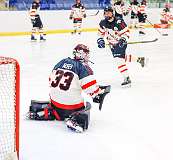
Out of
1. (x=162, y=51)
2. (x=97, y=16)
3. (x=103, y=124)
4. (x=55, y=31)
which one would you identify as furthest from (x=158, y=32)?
(x=103, y=124)

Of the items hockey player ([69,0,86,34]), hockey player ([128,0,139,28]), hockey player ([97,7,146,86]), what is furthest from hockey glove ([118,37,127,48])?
hockey player ([128,0,139,28])

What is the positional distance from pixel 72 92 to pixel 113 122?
0.58m

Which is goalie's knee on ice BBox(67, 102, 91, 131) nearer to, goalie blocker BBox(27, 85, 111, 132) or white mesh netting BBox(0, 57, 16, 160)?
goalie blocker BBox(27, 85, 111, 132)

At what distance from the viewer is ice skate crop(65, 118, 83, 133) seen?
427 centimetres

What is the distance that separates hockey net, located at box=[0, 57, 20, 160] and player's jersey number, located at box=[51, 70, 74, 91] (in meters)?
0.43

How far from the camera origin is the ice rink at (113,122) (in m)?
3.81

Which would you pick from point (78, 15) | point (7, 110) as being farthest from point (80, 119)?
point (78, 15)

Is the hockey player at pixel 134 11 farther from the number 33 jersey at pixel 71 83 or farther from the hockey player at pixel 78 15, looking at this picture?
the number 33 jersey at pixel 71 83

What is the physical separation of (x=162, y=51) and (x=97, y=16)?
4776 mm

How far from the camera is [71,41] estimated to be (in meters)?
11.8

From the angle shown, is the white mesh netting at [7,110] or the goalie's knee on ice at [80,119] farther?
the goalie's knee on ice at [80,119]

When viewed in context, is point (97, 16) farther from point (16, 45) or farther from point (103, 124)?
point (103, 124)

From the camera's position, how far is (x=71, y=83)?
4.41 metres

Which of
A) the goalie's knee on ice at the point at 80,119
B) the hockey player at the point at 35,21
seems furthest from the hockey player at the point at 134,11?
the goalie's knee on ice at the point at 80,119
